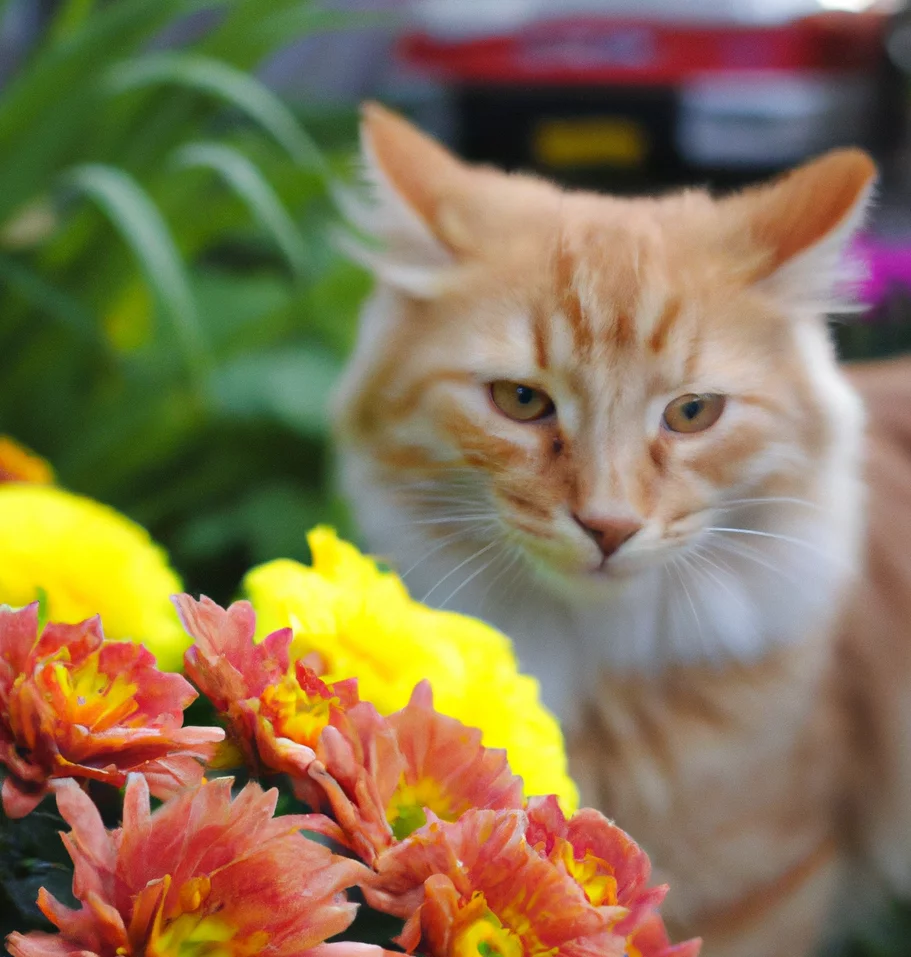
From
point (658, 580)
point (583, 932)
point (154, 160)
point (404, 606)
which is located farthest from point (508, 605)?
point (154, 160)

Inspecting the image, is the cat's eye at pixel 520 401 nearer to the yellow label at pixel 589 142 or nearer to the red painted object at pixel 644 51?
the yellow label at pixel 589 142

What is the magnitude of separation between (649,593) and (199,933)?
1.87 feet

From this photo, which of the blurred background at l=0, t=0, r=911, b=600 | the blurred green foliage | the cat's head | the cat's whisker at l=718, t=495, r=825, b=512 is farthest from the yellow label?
the cat's whisker at l=718, t=495, r=825, b=512

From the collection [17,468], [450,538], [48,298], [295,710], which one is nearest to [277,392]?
[48,298]

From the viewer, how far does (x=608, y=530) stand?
2.32 feet

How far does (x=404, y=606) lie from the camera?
501 millimetres

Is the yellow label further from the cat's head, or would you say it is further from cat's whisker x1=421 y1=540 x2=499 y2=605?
cat's whisker x1=421 y1=540 x2=499 y2=605

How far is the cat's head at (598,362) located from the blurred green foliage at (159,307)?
22.7 inches

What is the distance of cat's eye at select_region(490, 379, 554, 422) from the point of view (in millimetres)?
751

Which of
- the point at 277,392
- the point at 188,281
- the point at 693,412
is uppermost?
the point at 693,412

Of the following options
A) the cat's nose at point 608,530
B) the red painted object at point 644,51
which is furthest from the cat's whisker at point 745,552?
the red painted object at point 644,51

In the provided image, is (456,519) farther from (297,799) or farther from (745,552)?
(297,799)

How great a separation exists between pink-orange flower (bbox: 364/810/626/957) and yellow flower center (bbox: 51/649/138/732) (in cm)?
11

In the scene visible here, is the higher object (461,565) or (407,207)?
(407,207)
